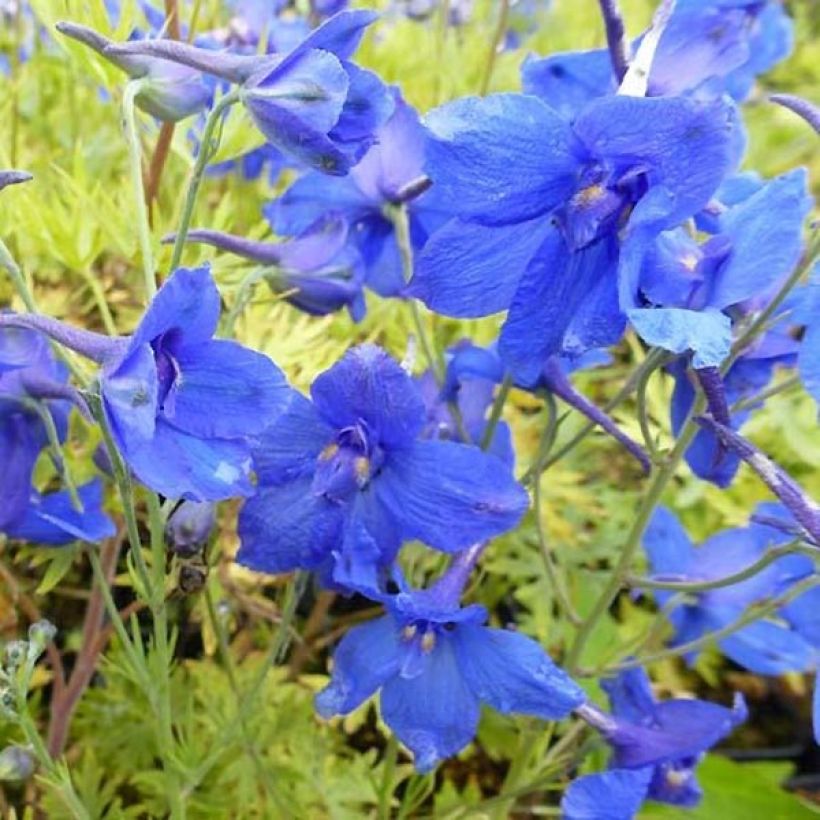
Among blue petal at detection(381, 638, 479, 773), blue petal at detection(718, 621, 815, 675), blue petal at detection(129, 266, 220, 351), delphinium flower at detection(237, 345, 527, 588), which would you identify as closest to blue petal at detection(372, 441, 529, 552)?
delphinium flower at detection(237, 345, 527, 588)

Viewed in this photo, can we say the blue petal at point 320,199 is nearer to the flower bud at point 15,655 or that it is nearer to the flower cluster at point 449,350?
A: the flower cluster at point 449,350

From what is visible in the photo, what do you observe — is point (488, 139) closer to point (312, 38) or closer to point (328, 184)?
point (312, 38)

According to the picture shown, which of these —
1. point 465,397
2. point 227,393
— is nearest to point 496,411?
point 465,397

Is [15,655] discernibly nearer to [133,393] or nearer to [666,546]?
[133,393]

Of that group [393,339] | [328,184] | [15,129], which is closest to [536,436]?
[393,339]

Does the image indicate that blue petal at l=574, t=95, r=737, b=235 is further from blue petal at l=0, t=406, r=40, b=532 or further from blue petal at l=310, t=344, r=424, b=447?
blue petal at l=0, t=406, r=40, b=532

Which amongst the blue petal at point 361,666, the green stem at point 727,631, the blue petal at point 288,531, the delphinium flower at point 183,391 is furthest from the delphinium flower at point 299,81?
the green stem at point 727,631
